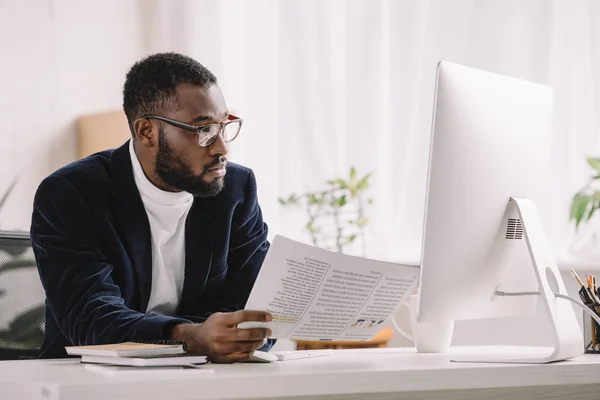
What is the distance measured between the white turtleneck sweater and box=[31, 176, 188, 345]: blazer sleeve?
0.14 m

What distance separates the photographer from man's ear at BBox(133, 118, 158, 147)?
5.86 ft

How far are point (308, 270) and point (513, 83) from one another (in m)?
0.47

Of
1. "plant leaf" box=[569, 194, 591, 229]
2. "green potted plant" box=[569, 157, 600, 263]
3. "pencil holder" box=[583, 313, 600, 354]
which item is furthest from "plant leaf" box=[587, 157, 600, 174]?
"pencil holder" box=[583, 313, 600, 354]

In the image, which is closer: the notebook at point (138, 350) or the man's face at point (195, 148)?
the notebook at point (138, 350)

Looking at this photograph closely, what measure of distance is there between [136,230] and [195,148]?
0.66 ft

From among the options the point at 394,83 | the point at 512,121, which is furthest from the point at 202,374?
the point at 394,83

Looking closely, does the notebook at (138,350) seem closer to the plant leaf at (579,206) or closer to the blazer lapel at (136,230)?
the blazer lapel at (136,230)

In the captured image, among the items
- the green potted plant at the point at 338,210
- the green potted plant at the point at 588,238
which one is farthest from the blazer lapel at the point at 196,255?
the green potted plant at the point at 588,238

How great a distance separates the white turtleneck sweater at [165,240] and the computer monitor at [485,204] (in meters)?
0.66

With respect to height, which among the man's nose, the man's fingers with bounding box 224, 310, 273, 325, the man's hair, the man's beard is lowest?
the man's fingers with bounding box 224, 310, 273, 325

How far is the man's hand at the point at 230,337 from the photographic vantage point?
4.04 ft

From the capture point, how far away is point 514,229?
1354 mm

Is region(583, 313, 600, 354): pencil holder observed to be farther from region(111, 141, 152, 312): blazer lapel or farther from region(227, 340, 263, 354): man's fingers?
region(111, 141, 152, 312): blazer lapel

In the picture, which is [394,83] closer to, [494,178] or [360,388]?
[494,178]
